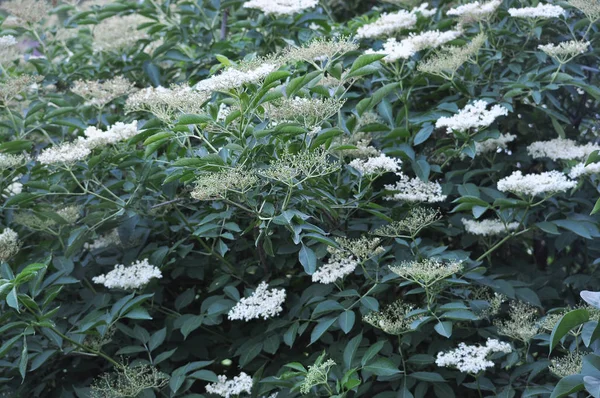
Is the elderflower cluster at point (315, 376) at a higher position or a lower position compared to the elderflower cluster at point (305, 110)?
lower

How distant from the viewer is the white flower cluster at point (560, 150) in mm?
2906

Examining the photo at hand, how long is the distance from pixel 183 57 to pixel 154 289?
3.66 feet

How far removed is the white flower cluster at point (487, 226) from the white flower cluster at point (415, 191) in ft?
0.53

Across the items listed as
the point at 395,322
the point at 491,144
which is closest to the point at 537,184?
the point at 491,144

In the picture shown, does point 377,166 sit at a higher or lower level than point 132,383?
higher

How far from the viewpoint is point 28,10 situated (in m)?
3.38

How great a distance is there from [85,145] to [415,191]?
113 centimetres

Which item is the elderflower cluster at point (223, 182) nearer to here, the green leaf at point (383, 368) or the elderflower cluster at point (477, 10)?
the green leaf at point (383, 368)

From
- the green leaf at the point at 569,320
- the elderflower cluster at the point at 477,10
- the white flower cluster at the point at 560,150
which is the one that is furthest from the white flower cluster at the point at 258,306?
the elderflower cluster at the point at 477,10

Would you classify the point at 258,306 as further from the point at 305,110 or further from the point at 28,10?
the point at 28,10

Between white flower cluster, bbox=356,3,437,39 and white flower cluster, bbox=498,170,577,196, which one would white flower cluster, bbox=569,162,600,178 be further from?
white flower cluster, bbox=356,3,437,39

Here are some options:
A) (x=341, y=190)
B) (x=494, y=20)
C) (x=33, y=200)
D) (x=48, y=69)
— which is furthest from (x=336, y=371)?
(x=48, y=69)

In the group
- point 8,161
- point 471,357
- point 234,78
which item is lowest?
point 471,357

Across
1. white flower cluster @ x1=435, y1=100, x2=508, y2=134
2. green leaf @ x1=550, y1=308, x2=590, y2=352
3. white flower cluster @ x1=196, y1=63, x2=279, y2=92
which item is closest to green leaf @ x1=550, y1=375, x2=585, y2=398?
green leaf @ x1=550, y1=308, x2=590, y2=352
